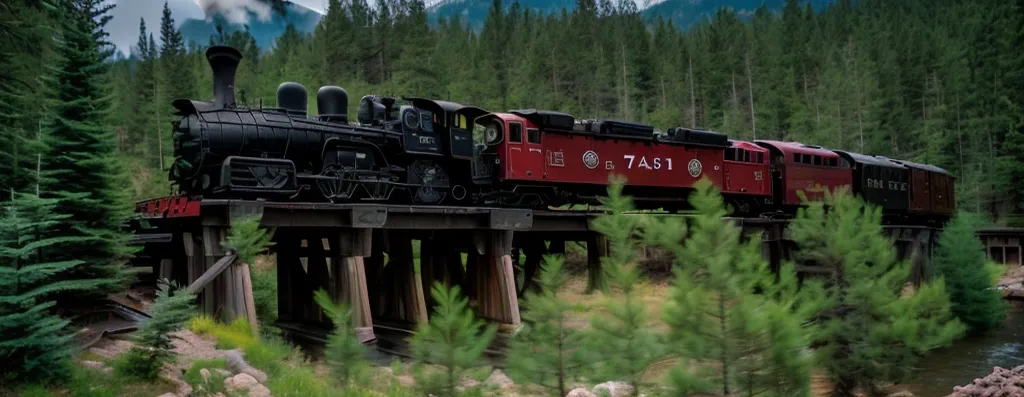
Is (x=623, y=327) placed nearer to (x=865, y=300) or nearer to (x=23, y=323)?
(x=865, y=300)

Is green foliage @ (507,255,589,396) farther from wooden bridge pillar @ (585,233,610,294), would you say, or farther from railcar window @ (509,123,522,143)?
wooden bridge pillar @ (585,233,610,294)

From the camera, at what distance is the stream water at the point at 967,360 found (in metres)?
14.6

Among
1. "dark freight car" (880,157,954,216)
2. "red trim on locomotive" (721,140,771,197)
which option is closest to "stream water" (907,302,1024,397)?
"red trim on locomotive" (721,140,771,197)

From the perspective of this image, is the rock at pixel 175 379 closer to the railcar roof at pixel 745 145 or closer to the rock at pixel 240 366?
the rock at pixel 240 366

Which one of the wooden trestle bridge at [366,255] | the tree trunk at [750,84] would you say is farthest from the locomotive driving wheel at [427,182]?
the tree trunk at [750,84]

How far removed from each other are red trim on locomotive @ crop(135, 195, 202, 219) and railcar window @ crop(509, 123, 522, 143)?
7844 millimetres

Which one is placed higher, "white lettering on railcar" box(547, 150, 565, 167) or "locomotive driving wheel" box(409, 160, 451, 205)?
"white lettering on railcar" box(547, 150, 565, 167)

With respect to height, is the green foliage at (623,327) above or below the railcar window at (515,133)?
below

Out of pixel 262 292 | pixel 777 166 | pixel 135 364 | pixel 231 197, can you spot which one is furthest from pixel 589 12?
pixel 135 364

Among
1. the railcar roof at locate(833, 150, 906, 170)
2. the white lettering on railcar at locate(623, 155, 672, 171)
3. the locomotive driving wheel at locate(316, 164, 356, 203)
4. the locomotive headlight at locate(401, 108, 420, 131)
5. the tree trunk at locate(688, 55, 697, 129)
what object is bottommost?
the locomotive driving wheel at locate(316, 164, 356, 203)

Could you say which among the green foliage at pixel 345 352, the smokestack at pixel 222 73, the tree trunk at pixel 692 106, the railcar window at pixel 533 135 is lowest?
the green foliage at pixel 345 352

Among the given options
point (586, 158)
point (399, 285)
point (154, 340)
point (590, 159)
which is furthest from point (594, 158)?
point (154, 340)

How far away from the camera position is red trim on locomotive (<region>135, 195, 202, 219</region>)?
1191 centimetres

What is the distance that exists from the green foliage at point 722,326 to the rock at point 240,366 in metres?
6.59
